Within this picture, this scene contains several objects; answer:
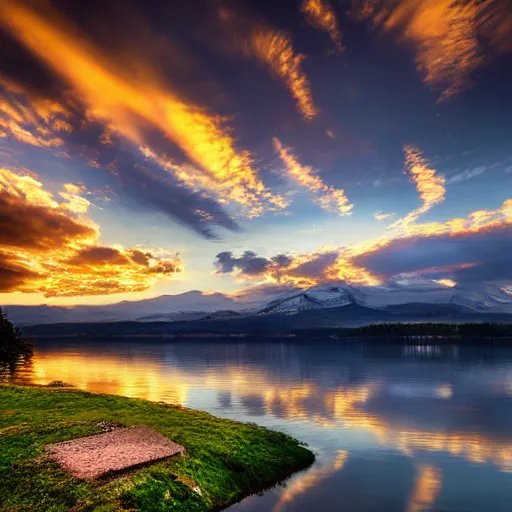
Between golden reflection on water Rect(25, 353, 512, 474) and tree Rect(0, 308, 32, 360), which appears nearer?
golden reflection on water Rect(25, 353, 512, 474)

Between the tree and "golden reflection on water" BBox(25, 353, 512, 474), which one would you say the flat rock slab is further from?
the tree

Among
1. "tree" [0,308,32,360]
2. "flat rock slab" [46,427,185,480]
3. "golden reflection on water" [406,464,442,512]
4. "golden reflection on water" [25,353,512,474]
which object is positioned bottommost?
"golden reflection on water" [406,464,442,512]

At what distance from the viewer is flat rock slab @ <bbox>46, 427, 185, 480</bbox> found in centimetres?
2352

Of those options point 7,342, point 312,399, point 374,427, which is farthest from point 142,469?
point 7,342

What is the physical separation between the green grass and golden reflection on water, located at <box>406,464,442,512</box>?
317 inches

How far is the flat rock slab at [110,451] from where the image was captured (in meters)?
23.5

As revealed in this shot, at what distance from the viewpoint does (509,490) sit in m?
30.0

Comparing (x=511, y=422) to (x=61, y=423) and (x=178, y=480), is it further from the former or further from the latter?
(x=61, y=423)

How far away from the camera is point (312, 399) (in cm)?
6669

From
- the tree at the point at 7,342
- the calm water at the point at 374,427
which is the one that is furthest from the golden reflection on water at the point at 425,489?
the tree at the point at 7,342

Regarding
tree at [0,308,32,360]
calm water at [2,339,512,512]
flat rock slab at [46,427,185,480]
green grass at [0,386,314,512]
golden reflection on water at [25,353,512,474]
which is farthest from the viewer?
tree at [0,308,32,360]

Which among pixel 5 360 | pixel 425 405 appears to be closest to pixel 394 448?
pixel 425 405

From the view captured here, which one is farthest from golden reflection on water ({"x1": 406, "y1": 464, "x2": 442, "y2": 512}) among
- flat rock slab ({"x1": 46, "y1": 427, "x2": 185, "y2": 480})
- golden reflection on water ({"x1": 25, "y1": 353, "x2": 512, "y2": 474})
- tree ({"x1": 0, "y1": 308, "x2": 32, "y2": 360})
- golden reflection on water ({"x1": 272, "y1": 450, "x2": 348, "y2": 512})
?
tree ({"x1": 0, "y1": 308, "x2": 32, "y2": 360})

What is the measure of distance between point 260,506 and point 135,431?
31.8 feet
